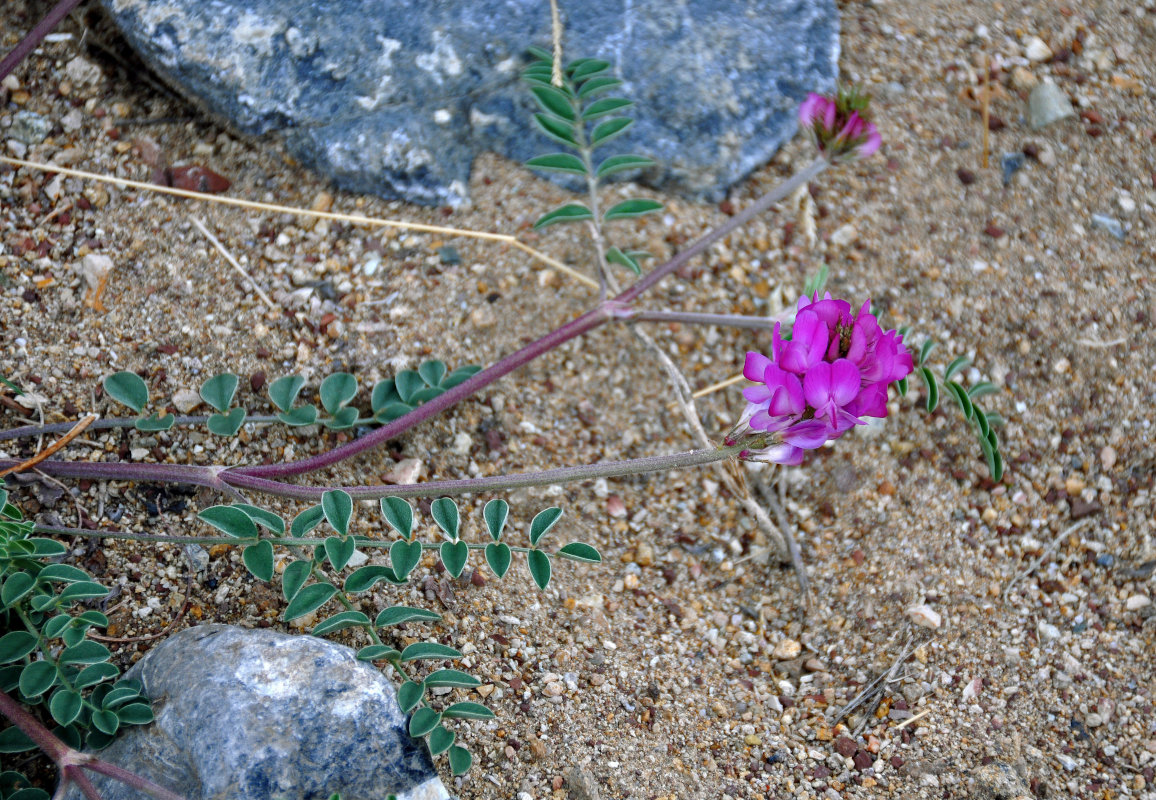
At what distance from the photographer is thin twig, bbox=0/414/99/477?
68.6 inches

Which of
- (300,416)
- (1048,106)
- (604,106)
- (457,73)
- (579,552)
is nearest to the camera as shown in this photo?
(579,552)

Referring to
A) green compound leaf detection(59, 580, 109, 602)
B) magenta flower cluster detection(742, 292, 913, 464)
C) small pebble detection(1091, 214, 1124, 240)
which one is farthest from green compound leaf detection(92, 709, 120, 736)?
small pebble detection(1091, 214, 1124, 240)

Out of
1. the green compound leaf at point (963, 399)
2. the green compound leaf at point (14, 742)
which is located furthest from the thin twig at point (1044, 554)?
the green compound leaf at point (14, 742)

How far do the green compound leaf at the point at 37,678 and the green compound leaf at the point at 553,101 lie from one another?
148 centimetres

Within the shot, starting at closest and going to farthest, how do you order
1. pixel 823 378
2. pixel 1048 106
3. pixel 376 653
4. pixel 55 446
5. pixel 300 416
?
pixel 823 378, pixel 376 653, pixel 55 446, pixel 300 416, pixel 1048 106

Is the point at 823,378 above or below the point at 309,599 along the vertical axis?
above

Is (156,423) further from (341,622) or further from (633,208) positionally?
(633,208)

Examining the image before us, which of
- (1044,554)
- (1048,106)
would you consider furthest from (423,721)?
(1048,106)

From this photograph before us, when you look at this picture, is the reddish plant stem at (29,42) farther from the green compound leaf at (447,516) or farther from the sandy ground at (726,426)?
the green compound leaf at (447,516)

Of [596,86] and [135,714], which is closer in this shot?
[135,714]

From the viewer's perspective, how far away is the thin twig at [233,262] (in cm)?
217

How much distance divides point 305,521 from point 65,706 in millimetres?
417

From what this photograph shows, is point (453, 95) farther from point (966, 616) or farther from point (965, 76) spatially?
point (966, 616)

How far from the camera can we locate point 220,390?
189 centimetres
